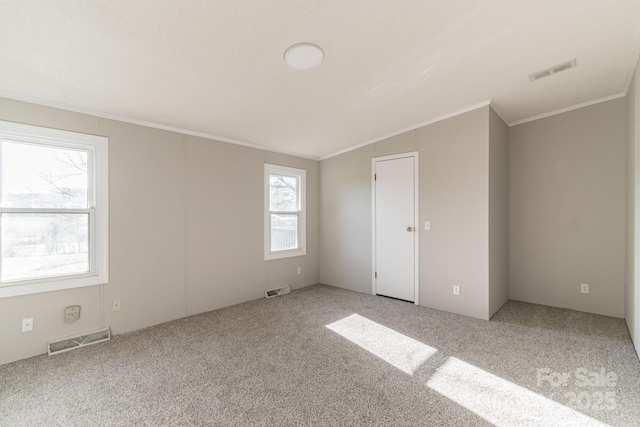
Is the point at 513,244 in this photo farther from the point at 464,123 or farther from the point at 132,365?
the point at 132,365

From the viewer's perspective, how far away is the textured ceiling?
5.50 feet

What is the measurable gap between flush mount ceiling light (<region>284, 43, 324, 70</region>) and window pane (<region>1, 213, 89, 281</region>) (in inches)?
97.5

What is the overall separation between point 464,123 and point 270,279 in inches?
133

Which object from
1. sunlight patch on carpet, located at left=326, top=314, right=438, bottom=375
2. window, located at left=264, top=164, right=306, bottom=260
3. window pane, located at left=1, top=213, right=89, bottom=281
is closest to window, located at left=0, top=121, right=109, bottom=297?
window pane, located at left=1, top=213, right=89, bottom=281

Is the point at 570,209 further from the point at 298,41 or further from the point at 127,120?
Answer: the point at 127,120

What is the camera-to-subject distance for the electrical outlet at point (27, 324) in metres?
2.39

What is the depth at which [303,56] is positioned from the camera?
83.1 inches

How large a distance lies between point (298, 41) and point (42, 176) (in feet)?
8.53

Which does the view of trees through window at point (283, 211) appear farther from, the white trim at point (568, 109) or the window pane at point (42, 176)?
the white trim at point (568, 109)

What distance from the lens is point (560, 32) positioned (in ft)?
6.79

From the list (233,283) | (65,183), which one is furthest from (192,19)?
(233,283)

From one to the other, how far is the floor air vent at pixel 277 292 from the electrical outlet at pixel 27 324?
2429 millimetres

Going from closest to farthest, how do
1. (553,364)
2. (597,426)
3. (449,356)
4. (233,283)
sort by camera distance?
1. (597,426)
2. (553,364)
3. (449,356)
4. (233,283)

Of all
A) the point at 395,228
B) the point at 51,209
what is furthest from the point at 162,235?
the point at 395,228
